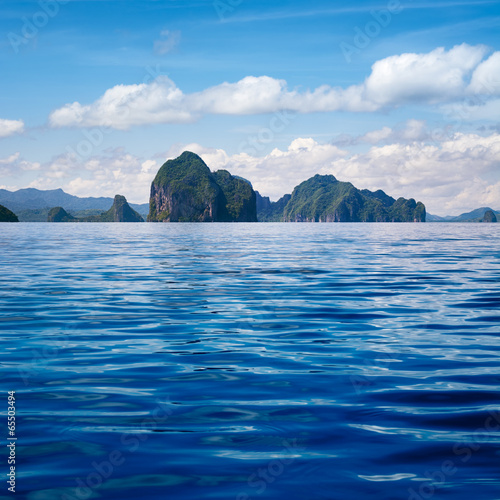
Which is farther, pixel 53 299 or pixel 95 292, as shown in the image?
pixel 95 292

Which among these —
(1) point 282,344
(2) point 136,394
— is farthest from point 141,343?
(2) point 136,394

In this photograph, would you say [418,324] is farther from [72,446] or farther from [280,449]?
[72,446]

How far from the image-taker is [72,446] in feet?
21.0

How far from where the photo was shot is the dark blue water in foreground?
5.68 metres

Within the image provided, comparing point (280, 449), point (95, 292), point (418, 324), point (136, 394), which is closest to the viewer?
point (280, 449)

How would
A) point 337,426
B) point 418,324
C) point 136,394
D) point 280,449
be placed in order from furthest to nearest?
point 418,324 → point 136,394 → point 337,426 → point 280,449

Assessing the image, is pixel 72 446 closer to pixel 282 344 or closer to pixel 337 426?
pixel 337 426

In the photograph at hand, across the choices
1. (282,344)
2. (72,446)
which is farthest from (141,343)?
(72,446)

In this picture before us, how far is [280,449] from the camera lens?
636 cm

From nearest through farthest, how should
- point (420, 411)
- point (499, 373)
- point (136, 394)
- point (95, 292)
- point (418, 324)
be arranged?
point (420, 411) < point (136, 394) < point (499, 373) < point (418, 324) < point (95, 292)

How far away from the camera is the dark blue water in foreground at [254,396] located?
568 centimetres

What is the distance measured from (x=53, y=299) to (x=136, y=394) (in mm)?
10903

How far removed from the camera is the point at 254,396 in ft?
27.3

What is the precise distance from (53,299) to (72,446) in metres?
12.7
